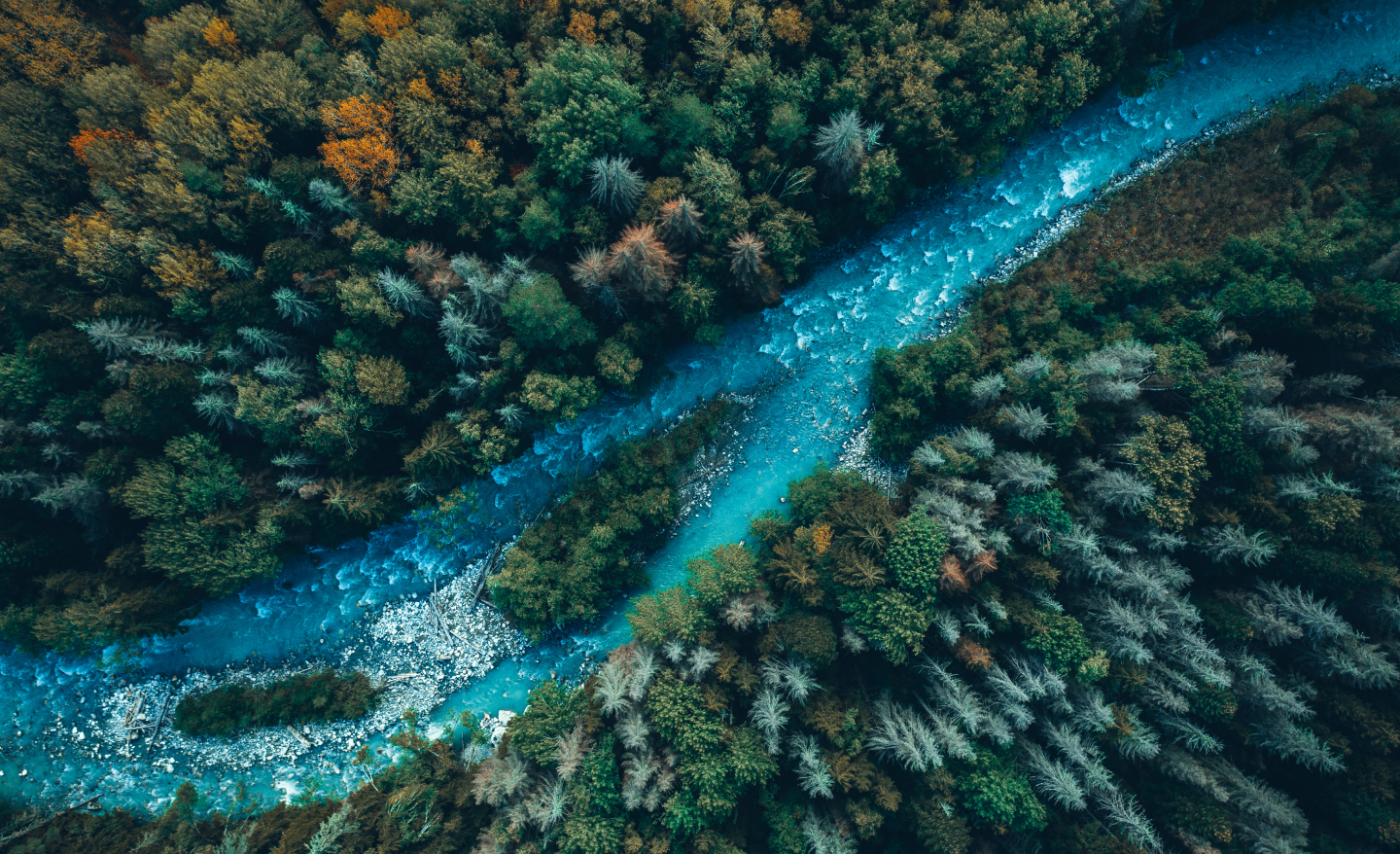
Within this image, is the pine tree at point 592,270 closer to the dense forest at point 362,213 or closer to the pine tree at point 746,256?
the dense forest at point 362,213

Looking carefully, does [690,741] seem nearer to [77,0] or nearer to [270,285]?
[270,285]

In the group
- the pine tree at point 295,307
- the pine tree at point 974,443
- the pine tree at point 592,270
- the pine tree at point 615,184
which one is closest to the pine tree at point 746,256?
the pine tree at point 615,184

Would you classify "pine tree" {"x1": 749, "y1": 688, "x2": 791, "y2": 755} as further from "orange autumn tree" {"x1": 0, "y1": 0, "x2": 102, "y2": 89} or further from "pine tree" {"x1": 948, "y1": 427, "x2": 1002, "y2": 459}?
"orange autumn tree" {"x1": 0, "y1": 0, "x2": 102, "y2": 89}

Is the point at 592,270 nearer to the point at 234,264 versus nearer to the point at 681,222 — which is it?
the point at 681,222

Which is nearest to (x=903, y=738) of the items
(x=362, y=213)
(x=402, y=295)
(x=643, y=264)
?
(x=643, y=264)

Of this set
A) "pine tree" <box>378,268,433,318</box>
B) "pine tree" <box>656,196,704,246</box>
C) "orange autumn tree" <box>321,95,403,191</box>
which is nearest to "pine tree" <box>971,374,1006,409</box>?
"pine tree" <box>656,196,704,246</box>
